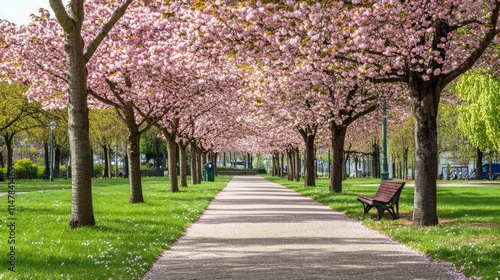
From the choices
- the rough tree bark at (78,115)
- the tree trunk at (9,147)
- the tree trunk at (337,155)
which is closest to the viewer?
the rough tree bark at (78,115)

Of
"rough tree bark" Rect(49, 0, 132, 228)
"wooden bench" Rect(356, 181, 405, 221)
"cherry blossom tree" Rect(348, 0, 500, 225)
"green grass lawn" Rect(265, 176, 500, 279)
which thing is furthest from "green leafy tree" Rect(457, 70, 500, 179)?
"rough tree bark" Rect(49, 0, 132, 228)

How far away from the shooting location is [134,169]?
21797 mm

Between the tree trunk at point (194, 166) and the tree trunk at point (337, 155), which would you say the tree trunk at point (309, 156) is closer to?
the tree trunk at point (337, 155)

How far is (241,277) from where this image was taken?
7.72 metres

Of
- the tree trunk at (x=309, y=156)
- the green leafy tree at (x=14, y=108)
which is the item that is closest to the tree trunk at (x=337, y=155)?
the tree trunk at (x=309, y=156)

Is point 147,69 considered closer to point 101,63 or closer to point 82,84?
point 101,63

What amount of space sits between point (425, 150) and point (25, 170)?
5194cm

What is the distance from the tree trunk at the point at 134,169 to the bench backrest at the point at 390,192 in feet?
30.2

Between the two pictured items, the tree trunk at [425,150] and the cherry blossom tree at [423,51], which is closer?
the cherry blossom tree at [423,51]

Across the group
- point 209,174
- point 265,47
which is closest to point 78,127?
point 265,47

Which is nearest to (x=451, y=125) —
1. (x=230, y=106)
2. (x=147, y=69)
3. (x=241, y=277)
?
(x=230, y=106)

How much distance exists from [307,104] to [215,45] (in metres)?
17.4

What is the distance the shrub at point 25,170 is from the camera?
57881 millimetres

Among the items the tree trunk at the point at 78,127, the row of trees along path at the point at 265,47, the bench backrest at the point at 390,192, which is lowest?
the bench backrest at the point at 390,192
